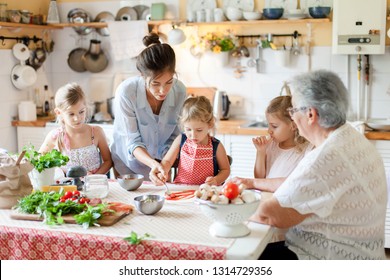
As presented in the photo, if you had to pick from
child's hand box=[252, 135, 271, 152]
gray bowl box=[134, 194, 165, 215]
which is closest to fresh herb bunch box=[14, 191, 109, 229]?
gray bowl box=[134, 194, 165, 215]

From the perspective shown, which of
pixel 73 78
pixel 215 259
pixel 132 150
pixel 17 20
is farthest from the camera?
pixel 73 78

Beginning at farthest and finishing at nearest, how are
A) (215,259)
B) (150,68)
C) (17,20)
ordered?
(17,20) → (150,68) → (215,259)

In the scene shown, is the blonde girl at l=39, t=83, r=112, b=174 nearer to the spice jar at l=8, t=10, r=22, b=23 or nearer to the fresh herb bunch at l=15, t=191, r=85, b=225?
the fresh herb bunch at l=15, t=191, r=85, b=225

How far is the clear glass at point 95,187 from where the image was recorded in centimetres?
236

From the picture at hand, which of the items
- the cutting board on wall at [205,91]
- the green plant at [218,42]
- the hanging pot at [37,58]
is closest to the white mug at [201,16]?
the green plant at [218,42]

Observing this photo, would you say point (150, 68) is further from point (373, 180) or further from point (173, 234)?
point (373, 180)

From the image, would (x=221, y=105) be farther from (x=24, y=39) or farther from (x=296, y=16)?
(x=24, y=39)


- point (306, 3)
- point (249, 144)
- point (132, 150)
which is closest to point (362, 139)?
point (132, 150)

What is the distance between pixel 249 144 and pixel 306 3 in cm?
120

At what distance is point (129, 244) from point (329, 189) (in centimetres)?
71

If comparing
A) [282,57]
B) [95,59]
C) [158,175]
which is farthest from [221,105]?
[158,175]

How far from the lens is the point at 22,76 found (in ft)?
14.7

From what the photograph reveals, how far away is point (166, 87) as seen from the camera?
9.07 feet
